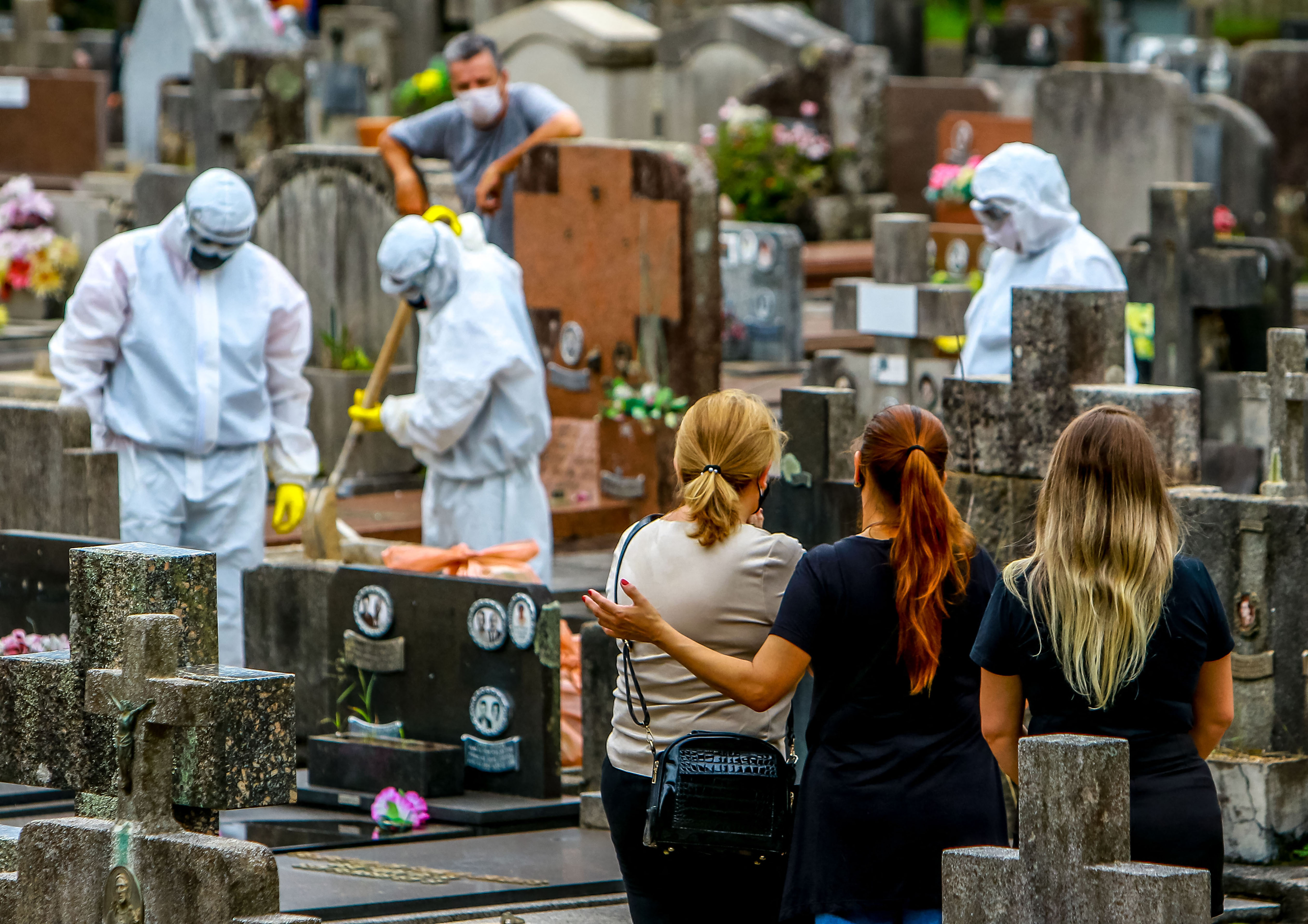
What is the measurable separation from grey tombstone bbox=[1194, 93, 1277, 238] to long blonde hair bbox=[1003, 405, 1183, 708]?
10.8m

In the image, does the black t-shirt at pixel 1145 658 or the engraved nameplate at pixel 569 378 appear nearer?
the black t-shirt at pixel 1145 658

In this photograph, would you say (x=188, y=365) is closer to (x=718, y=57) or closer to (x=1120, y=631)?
(x=1120, y=631)

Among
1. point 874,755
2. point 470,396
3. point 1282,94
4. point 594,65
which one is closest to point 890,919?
point 874,755

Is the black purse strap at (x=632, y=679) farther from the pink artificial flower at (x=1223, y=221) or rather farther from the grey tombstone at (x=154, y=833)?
the pink artificial flower at (x=1223, y=221)

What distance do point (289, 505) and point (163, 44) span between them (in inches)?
492

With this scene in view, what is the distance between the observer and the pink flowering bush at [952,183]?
11.9 metres

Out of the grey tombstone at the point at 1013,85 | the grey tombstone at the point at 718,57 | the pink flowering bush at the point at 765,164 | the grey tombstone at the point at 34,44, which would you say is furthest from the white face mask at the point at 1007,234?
the grey tombstone at the point at 34,44

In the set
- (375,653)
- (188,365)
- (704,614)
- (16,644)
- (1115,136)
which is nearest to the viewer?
(704,614)

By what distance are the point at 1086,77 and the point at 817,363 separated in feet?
14.0

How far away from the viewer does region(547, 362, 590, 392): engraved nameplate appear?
32.6 feet

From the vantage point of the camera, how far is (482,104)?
392 inches

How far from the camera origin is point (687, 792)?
11.9 ft

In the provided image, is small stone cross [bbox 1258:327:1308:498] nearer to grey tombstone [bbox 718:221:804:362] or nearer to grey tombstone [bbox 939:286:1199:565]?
grey tombstone [bbox 939:286:1199:565]

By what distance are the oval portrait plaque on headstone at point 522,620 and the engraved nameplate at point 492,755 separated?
274mm
